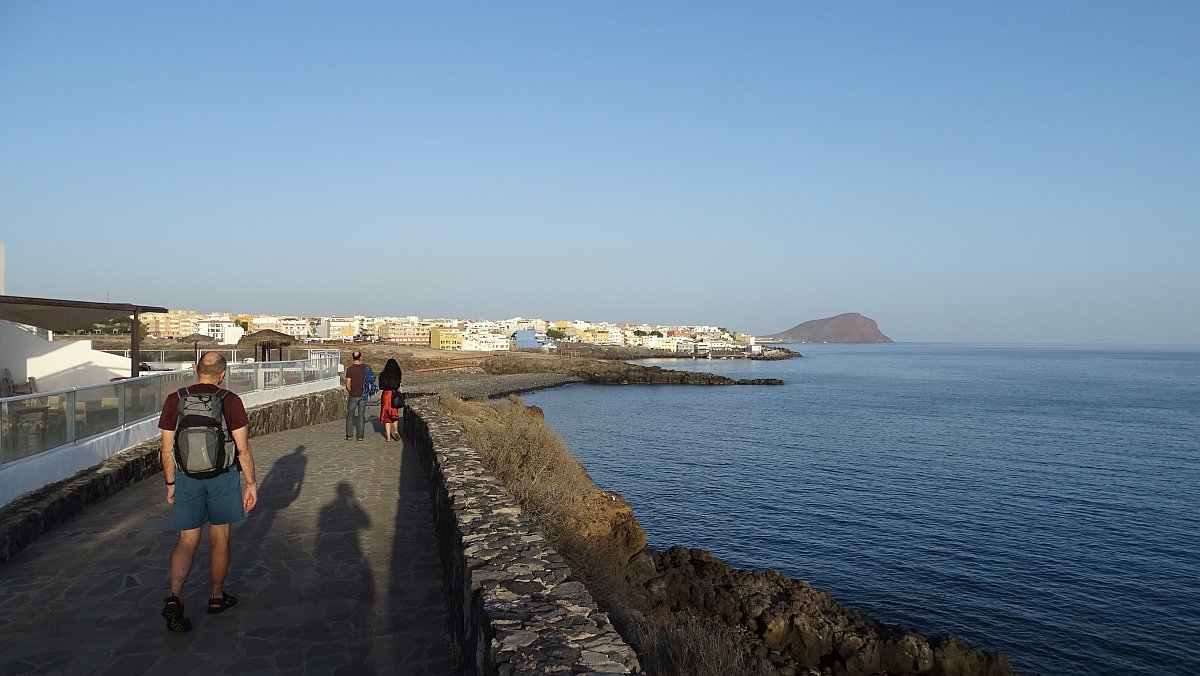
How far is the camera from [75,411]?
308 inches

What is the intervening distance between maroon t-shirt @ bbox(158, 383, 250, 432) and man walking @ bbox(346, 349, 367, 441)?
24.1 ft

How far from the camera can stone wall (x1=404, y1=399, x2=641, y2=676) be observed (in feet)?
9.99

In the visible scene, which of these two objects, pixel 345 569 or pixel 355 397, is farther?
pixel 355 397

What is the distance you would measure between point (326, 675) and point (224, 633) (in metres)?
0.96

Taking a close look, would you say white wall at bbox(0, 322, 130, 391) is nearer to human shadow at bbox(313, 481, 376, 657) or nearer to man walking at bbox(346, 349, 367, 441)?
man walking at bbox(346, 349, 367, 441)

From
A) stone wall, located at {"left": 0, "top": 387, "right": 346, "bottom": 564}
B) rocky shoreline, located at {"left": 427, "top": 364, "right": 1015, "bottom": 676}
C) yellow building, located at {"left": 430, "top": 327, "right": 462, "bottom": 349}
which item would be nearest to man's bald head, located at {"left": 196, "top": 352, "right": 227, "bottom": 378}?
stone wall, located at {"left": 0, "top": 387, "right": 346, "bottom": 564}

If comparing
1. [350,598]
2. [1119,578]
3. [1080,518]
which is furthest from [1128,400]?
[350,598]

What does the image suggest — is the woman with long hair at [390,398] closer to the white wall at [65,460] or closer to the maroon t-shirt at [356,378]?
the maroon t-shirt at [356,378]

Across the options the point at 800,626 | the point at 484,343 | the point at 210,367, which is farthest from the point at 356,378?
the point at 484,343

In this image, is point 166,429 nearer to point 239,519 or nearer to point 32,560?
point 239,519

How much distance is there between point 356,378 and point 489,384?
4303 centimetres

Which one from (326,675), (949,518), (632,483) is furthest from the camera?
(632,483)

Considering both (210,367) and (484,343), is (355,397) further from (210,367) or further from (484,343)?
(484,343)

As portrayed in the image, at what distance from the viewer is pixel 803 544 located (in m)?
16.5
